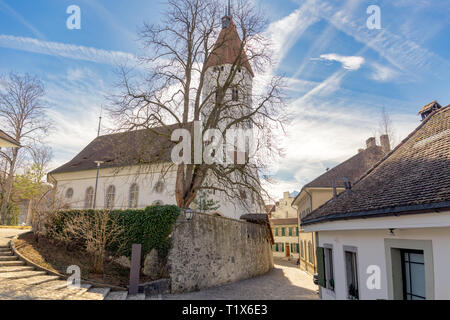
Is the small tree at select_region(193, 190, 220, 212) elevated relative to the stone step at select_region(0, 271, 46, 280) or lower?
elevated

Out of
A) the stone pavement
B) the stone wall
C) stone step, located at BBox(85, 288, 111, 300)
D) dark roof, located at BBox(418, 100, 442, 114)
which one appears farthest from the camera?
the stone wall

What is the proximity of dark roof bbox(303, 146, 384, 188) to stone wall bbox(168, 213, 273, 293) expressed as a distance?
6.48 metres

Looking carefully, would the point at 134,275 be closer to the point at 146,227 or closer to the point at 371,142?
the point at 146,227

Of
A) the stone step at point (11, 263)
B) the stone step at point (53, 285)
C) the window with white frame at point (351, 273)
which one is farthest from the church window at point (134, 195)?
the window with white frame at point (351, 273)

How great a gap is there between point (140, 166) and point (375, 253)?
45.7 ft

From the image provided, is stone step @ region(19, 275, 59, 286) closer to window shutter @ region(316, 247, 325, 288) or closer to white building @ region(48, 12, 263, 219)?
white building @ region(48, 12, 263, 219)

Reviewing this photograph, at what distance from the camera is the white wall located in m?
4.84

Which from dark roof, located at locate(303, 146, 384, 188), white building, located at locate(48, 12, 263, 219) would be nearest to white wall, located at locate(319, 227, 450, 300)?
white building, located at locate(48, 12, 263, 219)

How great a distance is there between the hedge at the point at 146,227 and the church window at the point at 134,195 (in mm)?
13381

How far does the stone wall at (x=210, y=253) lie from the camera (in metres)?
13.5

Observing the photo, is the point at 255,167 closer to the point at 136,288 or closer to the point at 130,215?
the point at 130,215

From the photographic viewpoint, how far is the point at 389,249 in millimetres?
6168
